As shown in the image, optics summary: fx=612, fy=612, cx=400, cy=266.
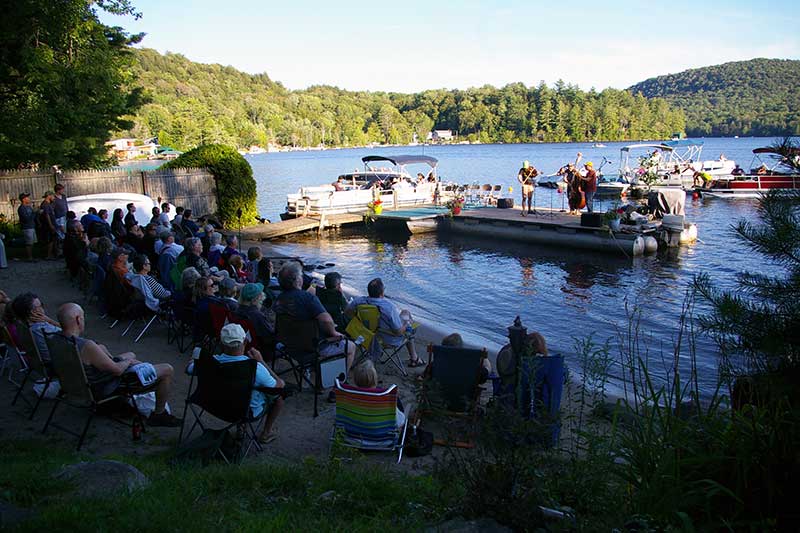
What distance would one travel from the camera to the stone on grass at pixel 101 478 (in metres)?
3.70

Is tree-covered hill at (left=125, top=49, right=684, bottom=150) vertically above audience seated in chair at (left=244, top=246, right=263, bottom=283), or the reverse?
tree-covered hill at (left=125, top=49, right=684, bottom=150)

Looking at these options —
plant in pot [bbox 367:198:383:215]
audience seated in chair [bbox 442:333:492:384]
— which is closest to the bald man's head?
audience seated in chair [bbox 442:333:492:384]

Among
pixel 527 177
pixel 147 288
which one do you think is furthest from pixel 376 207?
pixel 147 288

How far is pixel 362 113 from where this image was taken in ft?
566

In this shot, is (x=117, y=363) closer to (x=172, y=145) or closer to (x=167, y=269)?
(x=167, y=269)

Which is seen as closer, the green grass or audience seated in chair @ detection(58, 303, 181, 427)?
the green grass

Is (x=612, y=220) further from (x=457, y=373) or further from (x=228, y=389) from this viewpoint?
(x=228, y=389)

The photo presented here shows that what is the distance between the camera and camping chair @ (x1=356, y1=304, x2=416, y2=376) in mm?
6977

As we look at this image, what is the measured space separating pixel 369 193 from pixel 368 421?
81.1ft

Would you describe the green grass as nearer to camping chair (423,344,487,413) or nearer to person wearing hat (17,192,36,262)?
A: camping chair (423,344,487,413)

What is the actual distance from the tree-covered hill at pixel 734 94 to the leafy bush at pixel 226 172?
94437 mm

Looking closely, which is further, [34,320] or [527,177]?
[527,177]

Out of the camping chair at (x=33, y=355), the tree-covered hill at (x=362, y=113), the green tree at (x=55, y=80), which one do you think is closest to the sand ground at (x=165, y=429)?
the camping chair at (x=33, y=355)

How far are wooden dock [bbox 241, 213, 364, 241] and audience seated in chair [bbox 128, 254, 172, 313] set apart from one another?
14407 millimetres
